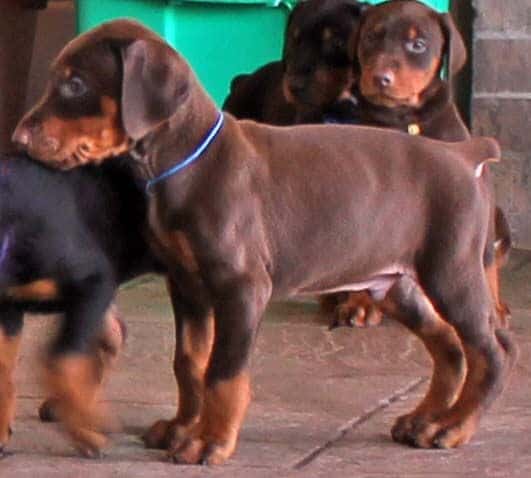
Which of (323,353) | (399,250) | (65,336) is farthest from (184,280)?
(323,353)

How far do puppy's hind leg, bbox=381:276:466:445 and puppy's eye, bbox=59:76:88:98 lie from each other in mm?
1023

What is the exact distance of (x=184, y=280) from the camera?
3736 millimetres

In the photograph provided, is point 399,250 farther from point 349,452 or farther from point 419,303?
point 349,452

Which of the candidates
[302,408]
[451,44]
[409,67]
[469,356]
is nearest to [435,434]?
[469,356]

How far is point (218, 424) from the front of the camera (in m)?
3.68

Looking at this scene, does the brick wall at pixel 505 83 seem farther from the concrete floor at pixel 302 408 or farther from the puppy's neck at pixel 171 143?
the puppy's neck at pixel 171 143

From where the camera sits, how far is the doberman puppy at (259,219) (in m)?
3.60

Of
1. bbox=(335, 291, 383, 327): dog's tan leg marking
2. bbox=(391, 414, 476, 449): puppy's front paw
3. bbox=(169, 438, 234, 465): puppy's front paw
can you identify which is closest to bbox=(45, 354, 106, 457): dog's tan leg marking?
bbox=(169, 438, 234, 465): puppy's front paw

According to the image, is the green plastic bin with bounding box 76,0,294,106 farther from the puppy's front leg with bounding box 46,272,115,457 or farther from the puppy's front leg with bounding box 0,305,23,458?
the puppy's front leg with bounding box 46,272,115,457

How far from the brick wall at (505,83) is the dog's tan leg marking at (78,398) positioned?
3509 mm

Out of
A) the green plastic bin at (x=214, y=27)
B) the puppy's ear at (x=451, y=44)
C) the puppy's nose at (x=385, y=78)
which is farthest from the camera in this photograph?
the green plastic bin at (x=214, y=27)

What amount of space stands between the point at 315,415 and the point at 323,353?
0.80m

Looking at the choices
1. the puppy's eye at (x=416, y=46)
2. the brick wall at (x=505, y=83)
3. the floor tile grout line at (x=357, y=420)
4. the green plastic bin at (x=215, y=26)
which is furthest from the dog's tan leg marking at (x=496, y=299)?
the green plastic bin at (x=215, y=26)

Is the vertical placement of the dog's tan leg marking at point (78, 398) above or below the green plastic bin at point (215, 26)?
below
